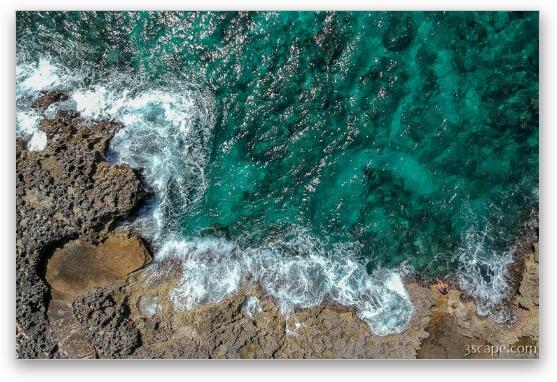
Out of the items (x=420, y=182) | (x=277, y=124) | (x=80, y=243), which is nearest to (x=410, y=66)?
(x=420, y=182)

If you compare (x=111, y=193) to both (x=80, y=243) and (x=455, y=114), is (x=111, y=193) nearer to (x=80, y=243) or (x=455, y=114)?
(x=80, y=243)

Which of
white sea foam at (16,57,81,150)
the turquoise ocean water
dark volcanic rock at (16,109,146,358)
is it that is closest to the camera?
dark volcanic rock at (16,109,146,358)

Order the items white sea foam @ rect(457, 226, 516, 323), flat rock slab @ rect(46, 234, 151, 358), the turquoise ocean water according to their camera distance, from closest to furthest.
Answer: flat rock slab @ rect(46, 234, 151, 358) → the turquoise ocean water → white sea foam @ rect(457, 226, 516, 323)

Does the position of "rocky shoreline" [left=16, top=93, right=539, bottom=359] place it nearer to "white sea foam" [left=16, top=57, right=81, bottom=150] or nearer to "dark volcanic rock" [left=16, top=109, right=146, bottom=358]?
"dark volcanic rock" [left=16, top=109, right=146, bottom=358]

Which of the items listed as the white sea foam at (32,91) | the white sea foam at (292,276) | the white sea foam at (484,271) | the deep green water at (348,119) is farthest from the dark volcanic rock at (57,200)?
the white sea foam at (484,271)

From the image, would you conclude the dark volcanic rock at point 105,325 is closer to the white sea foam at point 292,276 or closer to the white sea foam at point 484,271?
the white sea foam at point 292,276

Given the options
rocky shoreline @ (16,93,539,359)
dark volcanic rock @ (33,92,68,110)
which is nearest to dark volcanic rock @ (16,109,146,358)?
rocky shoreline @ (16,93,539,359)
